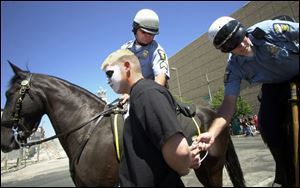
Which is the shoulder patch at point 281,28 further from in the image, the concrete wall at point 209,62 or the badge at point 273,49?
the concrete wall at point 209,62

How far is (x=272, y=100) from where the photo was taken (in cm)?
299

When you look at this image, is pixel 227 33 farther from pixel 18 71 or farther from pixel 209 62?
pixel 209 62

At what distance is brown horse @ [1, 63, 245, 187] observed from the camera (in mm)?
3668

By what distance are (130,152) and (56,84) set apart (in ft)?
9.16

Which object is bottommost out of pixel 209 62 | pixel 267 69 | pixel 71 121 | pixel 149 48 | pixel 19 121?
pixel 209 62

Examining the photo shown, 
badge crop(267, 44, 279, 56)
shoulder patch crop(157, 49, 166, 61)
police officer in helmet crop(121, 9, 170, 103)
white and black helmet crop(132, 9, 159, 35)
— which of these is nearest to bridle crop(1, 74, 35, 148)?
police officer in helmet crop(121, 9, 170, 103)

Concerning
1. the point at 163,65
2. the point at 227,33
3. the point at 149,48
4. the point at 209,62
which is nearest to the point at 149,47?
the point at 149,48

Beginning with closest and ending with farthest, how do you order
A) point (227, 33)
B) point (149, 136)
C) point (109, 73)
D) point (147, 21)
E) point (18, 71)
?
point (149, 136), point (109, 73), point (227, 33), point (147, 21), point (18, 71)

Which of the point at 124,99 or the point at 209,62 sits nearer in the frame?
the point at 124,99

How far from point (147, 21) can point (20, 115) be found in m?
2.31

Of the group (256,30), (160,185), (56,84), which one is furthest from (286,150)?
(56,84)

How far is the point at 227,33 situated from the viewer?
256 centimetres

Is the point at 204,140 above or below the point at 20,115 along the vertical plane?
below

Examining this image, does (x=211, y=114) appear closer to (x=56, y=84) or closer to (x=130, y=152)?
(x=56, y=84)
